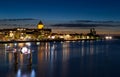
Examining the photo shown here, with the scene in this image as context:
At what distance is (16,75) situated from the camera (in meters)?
22.9

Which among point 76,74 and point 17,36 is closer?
point 76,74

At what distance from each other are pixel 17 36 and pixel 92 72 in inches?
5072

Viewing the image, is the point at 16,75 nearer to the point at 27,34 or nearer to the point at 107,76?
the point at 107,76

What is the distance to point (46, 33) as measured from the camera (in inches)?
7151

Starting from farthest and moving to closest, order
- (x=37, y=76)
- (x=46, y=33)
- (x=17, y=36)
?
(x=46, y=33) < (x=17, y=36) < (x=37, y=76)

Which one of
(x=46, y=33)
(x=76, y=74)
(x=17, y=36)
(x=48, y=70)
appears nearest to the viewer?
(x=76, y=74)

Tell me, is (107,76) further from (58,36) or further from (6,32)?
(58,36)

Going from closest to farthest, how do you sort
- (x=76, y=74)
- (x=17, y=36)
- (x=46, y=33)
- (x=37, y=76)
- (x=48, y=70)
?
(x=37, y=76)
(x=76, y=74)
(x=48, y=70)
(x=17, y=36)
(x=46, y=33)

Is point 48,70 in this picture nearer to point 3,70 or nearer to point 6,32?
point 3,70

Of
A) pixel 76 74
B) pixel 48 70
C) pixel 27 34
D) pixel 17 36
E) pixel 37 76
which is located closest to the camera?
pixel 37 76

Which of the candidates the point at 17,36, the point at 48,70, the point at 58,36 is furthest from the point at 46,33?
the point at 48,70

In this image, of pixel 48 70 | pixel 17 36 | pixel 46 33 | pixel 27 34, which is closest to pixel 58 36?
pixel 46 33

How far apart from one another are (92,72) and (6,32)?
132m

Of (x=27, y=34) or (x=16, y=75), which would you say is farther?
(x=27, y=34)
